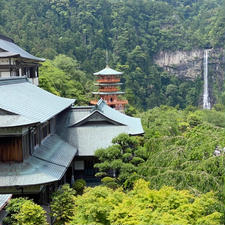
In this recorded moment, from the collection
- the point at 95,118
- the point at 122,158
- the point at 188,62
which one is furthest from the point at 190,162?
the point at 188,62

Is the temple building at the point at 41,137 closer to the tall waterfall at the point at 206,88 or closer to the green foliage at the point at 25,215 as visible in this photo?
the green foliage at the point at 25,215

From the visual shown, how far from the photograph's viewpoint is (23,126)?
10977 millimetres

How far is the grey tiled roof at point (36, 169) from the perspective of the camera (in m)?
11.0

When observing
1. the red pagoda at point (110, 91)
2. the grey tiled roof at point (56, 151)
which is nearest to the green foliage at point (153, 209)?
the grey tiled roof at point (56, 151)

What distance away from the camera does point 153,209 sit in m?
7.76

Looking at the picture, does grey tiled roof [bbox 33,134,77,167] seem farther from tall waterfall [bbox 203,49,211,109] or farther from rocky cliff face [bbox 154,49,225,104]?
rocky cliff face [bbox 154,49,225,104]

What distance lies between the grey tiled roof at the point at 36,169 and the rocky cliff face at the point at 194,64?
79550 millimetres

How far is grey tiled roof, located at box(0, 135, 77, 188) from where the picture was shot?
435 inches

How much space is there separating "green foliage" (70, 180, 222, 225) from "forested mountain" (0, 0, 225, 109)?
5948 centimetres

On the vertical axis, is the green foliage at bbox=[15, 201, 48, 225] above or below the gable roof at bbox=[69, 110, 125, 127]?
below

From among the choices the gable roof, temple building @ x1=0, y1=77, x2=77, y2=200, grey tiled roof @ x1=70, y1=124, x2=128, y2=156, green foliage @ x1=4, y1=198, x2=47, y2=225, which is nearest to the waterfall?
the gable roof

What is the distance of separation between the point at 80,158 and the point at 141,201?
9918 mm

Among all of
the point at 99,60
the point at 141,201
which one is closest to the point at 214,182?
the point at 141,201

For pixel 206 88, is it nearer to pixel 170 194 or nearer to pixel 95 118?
pixel 95 118
